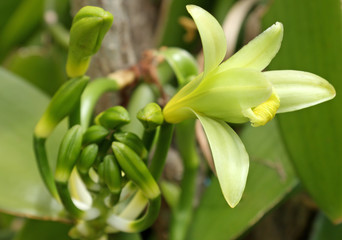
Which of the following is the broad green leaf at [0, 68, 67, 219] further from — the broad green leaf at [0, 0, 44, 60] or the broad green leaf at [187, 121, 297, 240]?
the broad green leaf at [0, 0, 44, 60]

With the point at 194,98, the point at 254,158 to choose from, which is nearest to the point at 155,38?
the point at 254,158

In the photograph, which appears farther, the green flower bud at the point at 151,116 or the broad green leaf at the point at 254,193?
the broad green leaf at the point at 254,193

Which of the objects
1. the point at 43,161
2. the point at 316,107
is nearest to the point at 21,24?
the point at 43,161

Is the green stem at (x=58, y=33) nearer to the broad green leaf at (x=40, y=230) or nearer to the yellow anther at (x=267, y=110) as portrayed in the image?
the broad green leaf at (x=40, y=230)

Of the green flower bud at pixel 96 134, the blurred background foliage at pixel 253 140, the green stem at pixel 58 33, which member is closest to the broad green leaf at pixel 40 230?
the blurred background foliage at pixel 253 140

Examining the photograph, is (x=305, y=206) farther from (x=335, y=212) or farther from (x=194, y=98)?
(x=194, y=98)

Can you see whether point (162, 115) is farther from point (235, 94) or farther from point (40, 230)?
point (40, 230)
